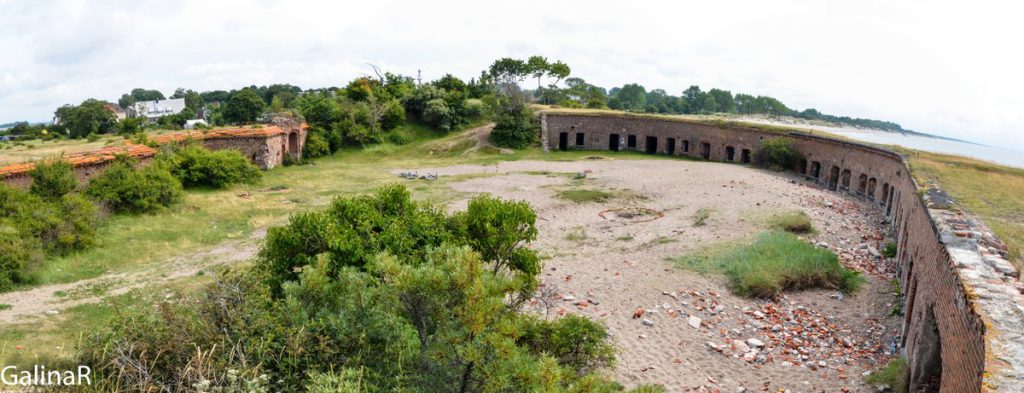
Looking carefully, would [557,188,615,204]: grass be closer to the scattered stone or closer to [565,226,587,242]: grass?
[565,226,587,242]: grass

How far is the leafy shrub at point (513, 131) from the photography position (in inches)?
1537

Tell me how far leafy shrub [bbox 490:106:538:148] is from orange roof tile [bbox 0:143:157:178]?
69.3 ft

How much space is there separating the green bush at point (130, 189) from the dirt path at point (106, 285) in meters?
5.31

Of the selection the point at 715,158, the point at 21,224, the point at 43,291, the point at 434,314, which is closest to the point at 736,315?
the point at 434,314

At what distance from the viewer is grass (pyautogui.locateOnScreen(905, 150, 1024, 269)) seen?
10.5 meters

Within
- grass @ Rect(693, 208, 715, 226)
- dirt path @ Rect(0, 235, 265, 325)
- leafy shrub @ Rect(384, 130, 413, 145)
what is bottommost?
dirt path @ Rect(0, 235, 265, 325)

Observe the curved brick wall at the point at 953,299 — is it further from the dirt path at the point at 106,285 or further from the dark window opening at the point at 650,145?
the dark window opening at the point at 650,145

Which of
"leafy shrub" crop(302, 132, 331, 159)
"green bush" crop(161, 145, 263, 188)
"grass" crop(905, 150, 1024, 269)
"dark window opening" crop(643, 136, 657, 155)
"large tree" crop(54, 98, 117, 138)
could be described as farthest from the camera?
"large tree" crop(54, 98, 117, 138)

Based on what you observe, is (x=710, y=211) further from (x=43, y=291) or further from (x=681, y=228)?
(x=43, y=291)

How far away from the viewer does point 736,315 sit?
11.9 metres

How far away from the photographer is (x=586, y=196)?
2334cm

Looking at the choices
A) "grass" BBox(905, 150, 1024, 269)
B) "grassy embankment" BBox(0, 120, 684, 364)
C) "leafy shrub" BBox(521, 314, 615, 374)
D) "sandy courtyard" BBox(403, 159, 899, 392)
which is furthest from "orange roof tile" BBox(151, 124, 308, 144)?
"grass" BBox(905, 150, 1024, 269)

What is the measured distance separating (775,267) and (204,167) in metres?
23.5

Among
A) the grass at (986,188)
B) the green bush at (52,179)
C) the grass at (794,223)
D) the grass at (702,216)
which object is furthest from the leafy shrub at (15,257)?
the grass at (794,223)
